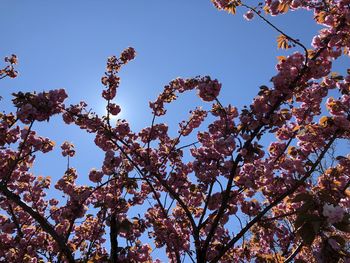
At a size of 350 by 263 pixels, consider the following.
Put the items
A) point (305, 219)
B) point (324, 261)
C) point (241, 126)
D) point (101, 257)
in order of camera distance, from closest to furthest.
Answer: point (305, 219) → point (324, 261) → point (101, 257) → point (241, 126)

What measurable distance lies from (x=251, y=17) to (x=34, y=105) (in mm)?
4007

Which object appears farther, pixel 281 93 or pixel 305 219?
pixel 281 93

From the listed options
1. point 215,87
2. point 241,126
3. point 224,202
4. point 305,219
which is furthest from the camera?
point 215,87

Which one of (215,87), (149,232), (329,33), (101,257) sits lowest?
(101,257)

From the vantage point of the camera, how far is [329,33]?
5555 mm

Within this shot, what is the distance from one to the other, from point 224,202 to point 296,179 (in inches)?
48.1

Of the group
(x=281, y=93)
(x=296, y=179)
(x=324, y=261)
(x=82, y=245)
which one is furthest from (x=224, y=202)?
(x=82, y=245)

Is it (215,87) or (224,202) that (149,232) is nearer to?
(224,202)

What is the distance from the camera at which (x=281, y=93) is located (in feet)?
18.2

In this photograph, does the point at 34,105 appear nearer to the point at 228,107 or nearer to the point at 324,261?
the point at 228,107

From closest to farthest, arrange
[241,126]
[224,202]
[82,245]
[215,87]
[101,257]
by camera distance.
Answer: [101,257], [224,202], [241,126], [215,87], [82,245]

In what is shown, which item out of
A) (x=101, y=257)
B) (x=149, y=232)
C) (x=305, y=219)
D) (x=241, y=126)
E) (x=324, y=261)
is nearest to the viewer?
(x=305, y=219)

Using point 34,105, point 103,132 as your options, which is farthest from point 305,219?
point 103,132

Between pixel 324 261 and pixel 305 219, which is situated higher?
pixel 305 219
